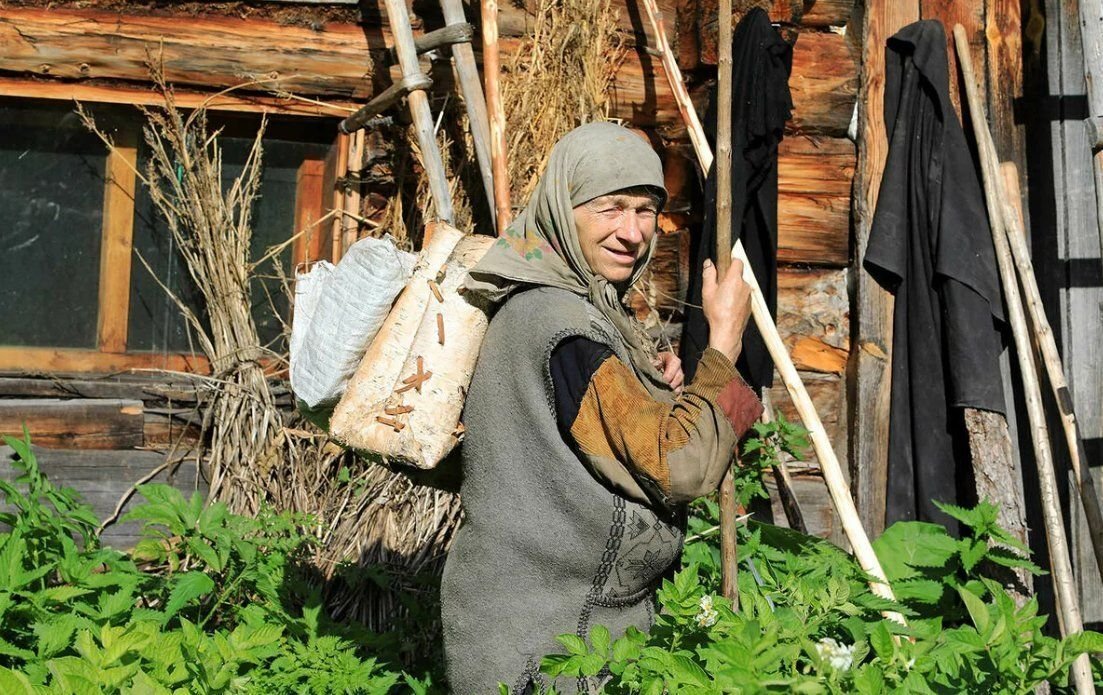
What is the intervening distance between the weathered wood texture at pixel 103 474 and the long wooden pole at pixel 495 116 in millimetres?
1493

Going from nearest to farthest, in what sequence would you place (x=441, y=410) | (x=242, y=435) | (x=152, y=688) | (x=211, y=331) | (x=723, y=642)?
(x=723, y=642)
(x=152, y=688)
(x=441, y=410)
(x=242, y=435)
(x=211, y=331)

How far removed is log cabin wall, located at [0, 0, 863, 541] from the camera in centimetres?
422

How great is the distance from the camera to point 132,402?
4.23 m

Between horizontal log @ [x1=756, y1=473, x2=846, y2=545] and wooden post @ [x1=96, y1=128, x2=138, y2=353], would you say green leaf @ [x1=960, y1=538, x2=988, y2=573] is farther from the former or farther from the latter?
wooden post @ [x1=96, y1=128, x2=138, y2=353]

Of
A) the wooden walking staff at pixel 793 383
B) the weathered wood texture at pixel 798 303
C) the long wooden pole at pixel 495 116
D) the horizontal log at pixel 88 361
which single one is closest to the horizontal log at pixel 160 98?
the long wooden pole at pixel 495 116

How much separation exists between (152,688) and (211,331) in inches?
98.9

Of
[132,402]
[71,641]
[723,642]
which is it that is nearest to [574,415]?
[723,642]

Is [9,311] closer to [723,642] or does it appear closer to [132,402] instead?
[132,402]

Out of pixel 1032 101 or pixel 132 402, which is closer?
pixel 132 402

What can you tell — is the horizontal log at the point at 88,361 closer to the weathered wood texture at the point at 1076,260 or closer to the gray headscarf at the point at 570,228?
the gray headscarf at the point at 570,228

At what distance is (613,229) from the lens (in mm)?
2484

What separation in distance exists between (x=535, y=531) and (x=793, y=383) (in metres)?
1.77

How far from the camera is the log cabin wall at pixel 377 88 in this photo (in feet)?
13.8

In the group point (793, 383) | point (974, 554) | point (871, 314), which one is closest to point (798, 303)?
point (871, 314)
